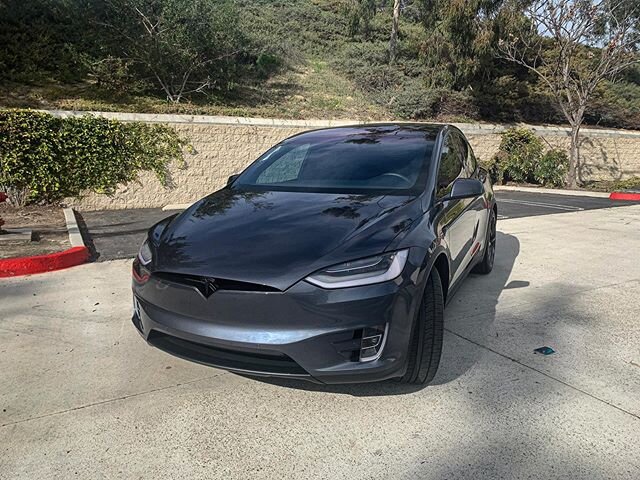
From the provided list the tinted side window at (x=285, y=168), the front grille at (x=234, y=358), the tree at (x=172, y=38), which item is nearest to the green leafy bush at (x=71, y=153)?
the tree at (x=172, y=38)

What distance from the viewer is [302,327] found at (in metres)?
2.30

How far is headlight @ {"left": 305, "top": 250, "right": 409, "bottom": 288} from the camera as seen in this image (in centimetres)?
236

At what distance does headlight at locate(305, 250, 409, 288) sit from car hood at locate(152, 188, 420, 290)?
4 centimetres

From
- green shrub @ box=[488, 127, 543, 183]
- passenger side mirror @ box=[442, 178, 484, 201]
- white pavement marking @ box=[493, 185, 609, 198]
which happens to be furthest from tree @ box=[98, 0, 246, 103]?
passenger side mirror @ box=[442, 178, 484, 201]

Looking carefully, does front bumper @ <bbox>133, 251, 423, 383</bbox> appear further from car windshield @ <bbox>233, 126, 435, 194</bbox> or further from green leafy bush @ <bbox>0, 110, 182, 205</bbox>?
green leafy bush @ <bbox>0, 110, 182, 205</bbox>

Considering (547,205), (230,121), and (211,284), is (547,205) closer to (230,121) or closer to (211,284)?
(230,121)

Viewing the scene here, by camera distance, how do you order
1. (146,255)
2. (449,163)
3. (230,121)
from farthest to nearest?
1. (230,121)
2. (449,163)
3. (146,255)

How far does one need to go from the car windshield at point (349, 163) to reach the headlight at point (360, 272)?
3.11ft

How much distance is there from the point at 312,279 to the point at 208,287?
1.76 ft

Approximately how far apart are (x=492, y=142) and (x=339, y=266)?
15.8 meters

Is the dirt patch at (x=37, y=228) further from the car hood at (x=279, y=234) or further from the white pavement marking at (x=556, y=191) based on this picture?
the white pavement marking at (x=556, y=191)

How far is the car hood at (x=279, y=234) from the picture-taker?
2414mm

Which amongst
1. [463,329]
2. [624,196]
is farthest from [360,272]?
[624,196]

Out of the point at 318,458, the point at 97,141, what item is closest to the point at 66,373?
the point at 318,458
